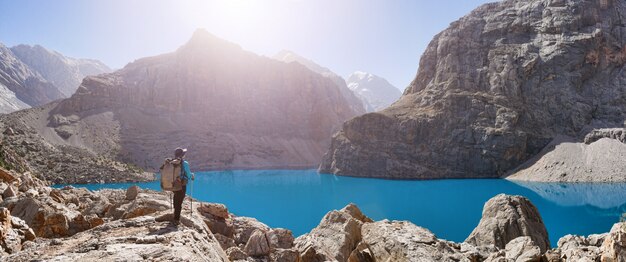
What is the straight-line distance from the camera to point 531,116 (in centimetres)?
9231

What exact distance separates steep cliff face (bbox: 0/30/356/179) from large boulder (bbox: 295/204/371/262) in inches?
4343

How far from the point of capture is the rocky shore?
7.25 metres

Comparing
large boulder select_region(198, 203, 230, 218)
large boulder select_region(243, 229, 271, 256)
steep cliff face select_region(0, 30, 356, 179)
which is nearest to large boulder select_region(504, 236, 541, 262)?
large boulder select_region(243, 229, 271, 256)

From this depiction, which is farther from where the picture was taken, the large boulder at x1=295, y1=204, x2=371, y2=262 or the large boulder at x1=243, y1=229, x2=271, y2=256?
the large boulder at x1=295, y1=204, x2=371, y2=262

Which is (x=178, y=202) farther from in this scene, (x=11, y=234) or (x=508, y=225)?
(x=508, y=225)

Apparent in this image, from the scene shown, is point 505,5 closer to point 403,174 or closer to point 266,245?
point 403,174

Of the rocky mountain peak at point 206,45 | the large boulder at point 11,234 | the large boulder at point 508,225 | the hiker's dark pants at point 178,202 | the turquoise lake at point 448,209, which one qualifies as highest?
the rocky mountain peak at point 206,45

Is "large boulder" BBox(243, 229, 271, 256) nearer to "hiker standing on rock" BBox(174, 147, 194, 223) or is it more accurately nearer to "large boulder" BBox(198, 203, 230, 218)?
"large boulder" BBox(198, 203, 230, 218)

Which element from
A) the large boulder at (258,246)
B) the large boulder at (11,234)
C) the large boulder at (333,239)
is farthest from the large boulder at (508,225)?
the large boulder at (11,234)

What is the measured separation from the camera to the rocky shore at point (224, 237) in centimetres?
725

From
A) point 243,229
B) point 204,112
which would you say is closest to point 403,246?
point 243,229

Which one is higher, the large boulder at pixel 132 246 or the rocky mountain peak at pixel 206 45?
the rocky mountain peak at pixel 206 45

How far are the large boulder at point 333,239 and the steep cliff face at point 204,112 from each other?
362ft

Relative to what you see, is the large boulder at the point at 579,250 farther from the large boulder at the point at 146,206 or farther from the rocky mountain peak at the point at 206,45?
the rocky mountain peak at the point at 206,45
